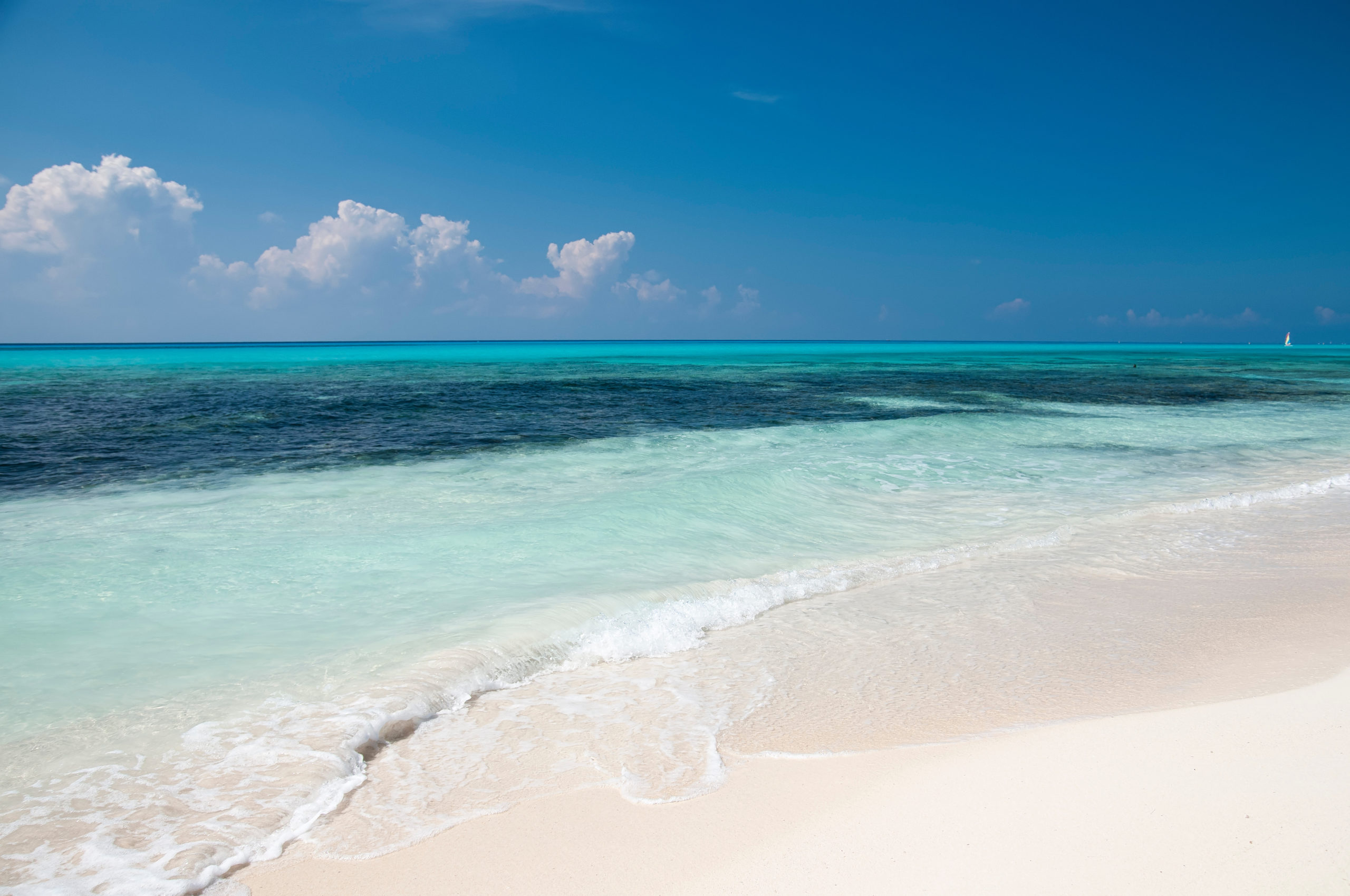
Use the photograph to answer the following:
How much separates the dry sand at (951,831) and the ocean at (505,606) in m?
0.22

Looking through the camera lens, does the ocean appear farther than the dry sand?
Yes

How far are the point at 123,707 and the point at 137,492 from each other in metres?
7.72

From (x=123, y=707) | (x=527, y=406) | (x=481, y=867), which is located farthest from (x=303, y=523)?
(x=527, y=406)

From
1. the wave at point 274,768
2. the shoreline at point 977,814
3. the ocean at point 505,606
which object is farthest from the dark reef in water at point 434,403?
the shoreline at point 977,814

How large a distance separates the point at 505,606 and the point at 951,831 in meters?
4.24

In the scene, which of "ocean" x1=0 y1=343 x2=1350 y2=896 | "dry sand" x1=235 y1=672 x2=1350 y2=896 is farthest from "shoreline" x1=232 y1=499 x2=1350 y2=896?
"ocean" x1=0 y1=343 x2=1350 y2=896

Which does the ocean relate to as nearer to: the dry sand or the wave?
the wave

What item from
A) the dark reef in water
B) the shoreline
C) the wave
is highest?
the dark reef in water

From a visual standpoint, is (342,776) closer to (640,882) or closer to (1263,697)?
(640,882)

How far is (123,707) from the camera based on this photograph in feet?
14.4

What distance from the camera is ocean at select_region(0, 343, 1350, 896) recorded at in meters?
3.57

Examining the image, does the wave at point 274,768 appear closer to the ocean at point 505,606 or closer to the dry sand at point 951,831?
the ocean at point 505,606

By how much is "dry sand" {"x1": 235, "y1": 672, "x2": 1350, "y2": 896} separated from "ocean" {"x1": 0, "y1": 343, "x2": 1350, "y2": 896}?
0.72 ft

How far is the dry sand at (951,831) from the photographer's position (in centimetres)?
271
